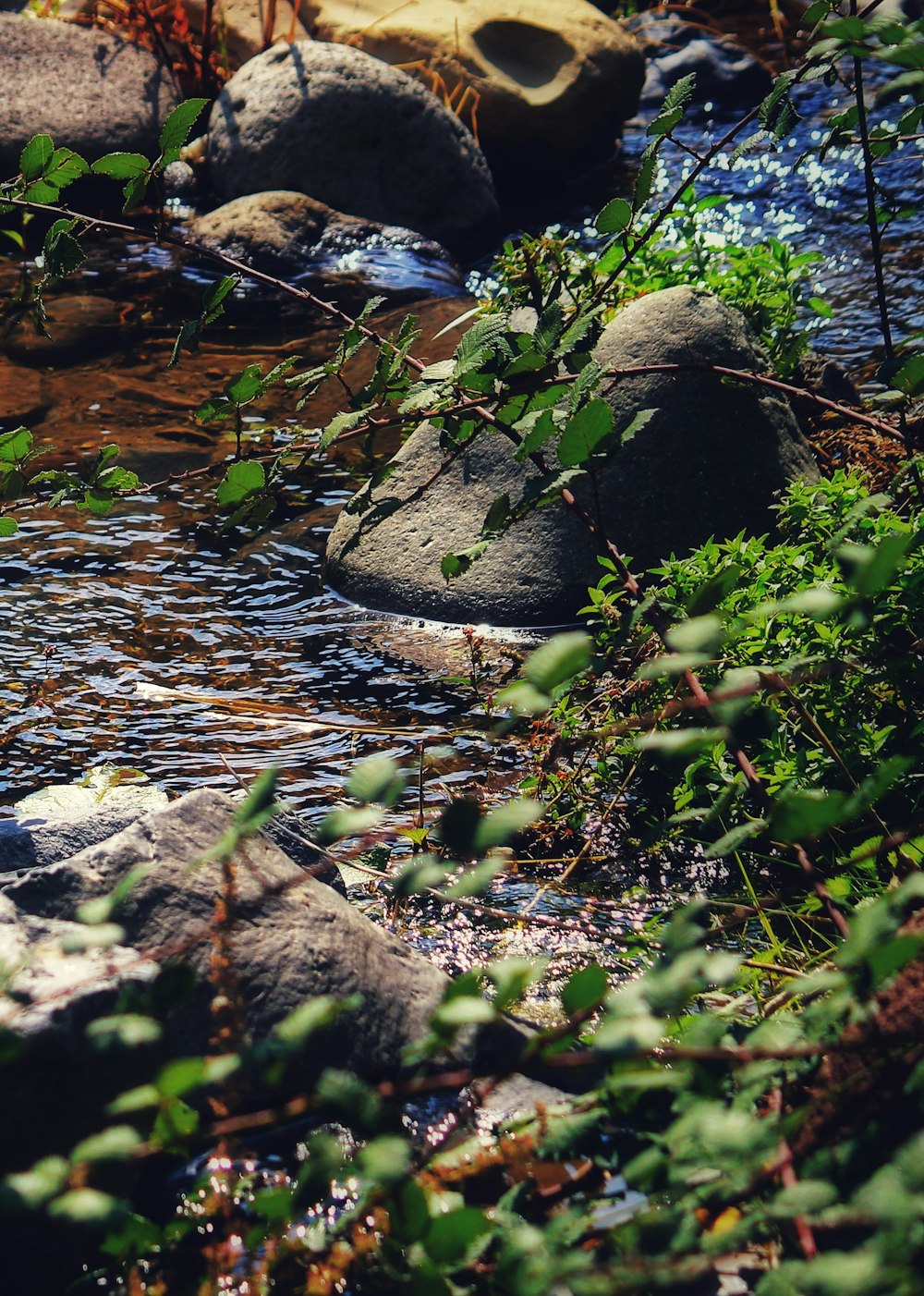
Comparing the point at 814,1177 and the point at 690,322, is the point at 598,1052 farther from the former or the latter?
the point at 690,322

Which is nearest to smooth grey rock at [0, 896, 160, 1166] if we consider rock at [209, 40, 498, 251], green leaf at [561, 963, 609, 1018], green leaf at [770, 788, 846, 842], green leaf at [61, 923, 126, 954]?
green leaf at [61, 923, 126, 954]

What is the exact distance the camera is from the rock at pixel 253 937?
2.39 m

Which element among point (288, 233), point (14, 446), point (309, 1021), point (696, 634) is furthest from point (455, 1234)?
point (288, 233)

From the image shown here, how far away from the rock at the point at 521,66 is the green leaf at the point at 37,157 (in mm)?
8745

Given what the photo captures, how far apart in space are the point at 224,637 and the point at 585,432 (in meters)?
3.16

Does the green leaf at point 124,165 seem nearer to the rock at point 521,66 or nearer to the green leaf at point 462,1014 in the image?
the green leaf at point 462,1014

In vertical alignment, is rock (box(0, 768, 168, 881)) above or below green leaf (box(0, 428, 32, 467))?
below

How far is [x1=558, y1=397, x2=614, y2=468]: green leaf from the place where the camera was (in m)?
1.91

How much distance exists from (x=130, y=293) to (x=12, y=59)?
2.99 meters

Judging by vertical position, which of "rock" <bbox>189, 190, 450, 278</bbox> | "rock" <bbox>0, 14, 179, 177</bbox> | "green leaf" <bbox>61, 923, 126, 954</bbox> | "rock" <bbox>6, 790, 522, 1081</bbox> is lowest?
"rock" <bbox>189, 190, 450, 278</bbox>

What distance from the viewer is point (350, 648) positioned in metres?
4.80

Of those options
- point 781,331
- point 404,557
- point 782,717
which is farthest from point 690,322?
point 782,717

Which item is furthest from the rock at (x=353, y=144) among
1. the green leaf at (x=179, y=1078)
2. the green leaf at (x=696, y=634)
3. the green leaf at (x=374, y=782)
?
the green leaf at (x=179, y=1078)

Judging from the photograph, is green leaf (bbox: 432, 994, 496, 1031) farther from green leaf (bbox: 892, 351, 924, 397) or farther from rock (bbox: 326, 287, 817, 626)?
rock (bbox: 326, 287, 817, 626)
